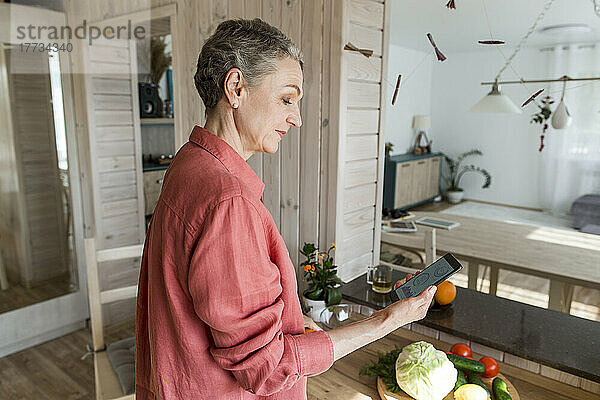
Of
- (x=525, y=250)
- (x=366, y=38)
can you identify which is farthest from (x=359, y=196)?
(x=525, y=250)

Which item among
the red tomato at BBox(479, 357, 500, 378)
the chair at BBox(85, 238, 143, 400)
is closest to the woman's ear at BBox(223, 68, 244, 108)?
the red tomato at BBox(479, 357, 500, 378)

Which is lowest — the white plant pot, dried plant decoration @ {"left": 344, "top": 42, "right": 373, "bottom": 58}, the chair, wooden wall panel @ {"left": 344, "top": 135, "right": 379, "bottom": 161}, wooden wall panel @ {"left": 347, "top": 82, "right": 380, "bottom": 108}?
the white plant pot

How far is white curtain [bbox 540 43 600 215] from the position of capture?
644 cm

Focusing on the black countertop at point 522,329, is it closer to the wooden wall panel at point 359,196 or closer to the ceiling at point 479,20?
→ the wooden wall panel at point 359,196

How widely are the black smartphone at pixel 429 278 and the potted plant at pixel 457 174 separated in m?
7.12

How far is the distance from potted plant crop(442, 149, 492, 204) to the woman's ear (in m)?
7.48

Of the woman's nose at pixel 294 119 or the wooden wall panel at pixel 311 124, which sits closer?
the woman's nose at pixel 294 119

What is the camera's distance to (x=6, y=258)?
9.34 ft

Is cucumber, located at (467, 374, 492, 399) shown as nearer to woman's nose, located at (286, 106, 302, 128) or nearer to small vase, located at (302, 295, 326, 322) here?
small vase, located at (302, 295, 326, 322)

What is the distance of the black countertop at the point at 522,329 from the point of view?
1.31 meters

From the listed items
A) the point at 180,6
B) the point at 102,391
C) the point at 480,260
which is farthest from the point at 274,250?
the point at 480,260

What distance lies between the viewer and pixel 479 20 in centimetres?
483

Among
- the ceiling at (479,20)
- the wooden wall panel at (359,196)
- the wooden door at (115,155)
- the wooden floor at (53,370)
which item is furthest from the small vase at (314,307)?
the ceiling at (479,20)

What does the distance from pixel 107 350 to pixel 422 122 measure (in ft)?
20.9
